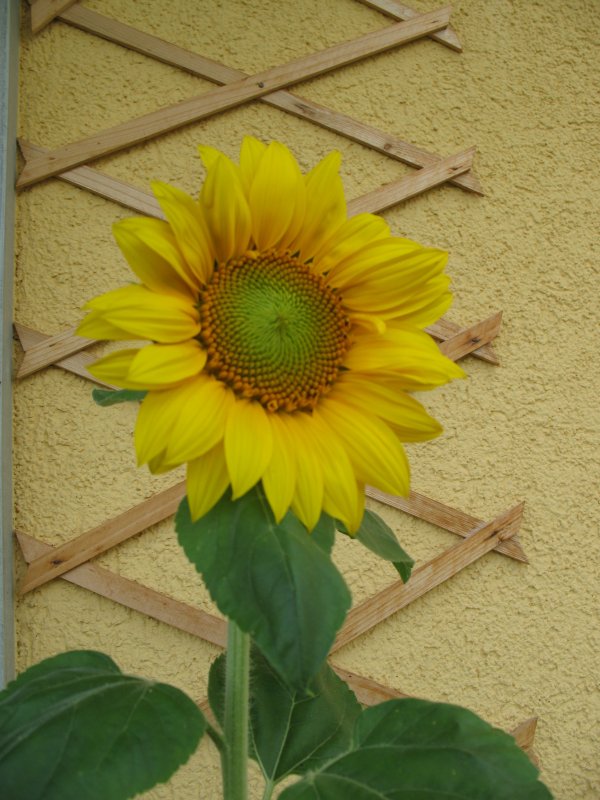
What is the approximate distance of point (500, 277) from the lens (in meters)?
1.33

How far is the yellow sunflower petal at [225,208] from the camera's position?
378mm

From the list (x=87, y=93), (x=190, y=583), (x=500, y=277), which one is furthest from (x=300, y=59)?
(x=190, y=583)

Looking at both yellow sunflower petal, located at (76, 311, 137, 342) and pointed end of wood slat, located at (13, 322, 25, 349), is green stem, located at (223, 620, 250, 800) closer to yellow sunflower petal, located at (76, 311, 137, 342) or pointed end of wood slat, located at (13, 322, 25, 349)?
yellow sunflower petal, located at (76, 311, 137, 342)

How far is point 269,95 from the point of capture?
50.4 inches

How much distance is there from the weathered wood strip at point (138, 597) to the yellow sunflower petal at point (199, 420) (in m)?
0.88

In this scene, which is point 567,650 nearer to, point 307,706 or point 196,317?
point 307,706

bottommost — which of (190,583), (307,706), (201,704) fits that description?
(201,704)

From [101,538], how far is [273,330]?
2.81ft

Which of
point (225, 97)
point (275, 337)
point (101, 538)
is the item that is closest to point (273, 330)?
point (275, 337)

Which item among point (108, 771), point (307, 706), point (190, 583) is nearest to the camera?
point (108, 771)

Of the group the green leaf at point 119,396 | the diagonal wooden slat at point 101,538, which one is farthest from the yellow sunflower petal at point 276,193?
the diagonal wooden slat at point 101,538

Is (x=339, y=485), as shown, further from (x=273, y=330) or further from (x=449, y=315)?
(x=449, y=315)

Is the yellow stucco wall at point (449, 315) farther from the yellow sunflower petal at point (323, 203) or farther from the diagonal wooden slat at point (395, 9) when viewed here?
the yellow sunflower petal at point (323, 203)

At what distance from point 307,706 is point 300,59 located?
1.06 m
